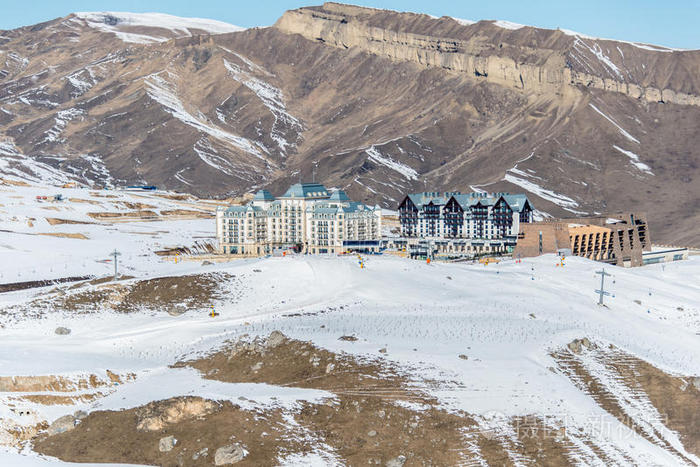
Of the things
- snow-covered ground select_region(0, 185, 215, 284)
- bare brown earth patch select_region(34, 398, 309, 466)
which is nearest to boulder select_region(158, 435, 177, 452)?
bare brown earth patch select_region(34, 398, 309, 466)

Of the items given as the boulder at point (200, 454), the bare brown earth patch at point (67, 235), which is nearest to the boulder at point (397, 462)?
the boulder at point (200, 454)

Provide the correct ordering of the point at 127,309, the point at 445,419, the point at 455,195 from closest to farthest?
the point at 445,419 → the point at 127,309 → the point at 455,195

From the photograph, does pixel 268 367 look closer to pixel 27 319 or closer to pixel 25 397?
pixel 25 397

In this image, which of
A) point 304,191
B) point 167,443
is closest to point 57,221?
point 304,191

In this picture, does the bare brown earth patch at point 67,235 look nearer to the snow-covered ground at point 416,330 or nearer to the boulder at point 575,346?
the snow-covered ground at point 416,330

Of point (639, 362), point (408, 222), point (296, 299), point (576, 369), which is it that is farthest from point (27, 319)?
point (408, 222)
